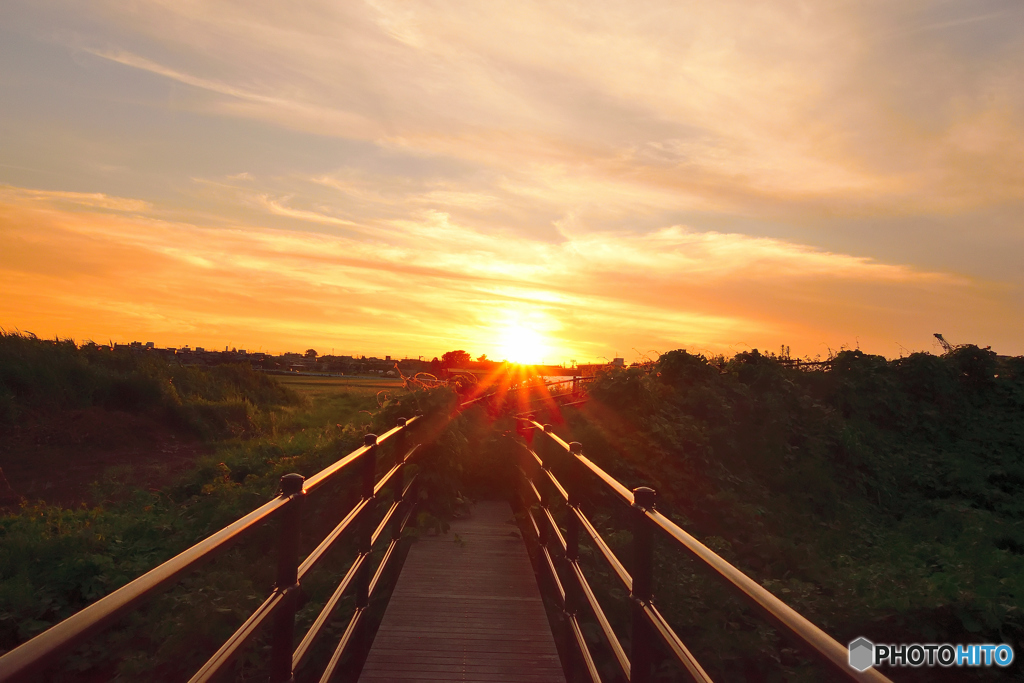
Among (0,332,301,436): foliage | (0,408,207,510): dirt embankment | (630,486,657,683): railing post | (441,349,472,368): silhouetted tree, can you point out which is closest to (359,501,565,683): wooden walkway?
(630,486,657,683): railing post

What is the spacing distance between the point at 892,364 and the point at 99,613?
18.8 meters

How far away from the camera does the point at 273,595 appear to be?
238cm

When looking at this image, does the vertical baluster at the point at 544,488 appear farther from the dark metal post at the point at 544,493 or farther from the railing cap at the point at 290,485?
the railing cap at the point at 290,485

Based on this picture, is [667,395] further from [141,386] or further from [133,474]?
[141,386]

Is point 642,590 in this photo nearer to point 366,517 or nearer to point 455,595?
point 366,517

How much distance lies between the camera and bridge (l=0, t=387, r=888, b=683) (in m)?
1.50

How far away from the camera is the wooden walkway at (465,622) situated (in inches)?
149

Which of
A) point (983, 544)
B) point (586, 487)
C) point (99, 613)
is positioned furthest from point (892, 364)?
point (99, 613)

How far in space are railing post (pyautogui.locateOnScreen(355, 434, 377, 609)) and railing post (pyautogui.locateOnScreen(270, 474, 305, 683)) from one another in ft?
4.75

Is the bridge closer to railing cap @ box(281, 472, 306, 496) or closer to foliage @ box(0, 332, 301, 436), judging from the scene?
railing cap @ box(281, 472, 306, 496)

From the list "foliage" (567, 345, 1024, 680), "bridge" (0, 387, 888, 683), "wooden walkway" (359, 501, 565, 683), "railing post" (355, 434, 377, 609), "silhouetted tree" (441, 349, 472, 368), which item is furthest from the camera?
"silhouetted tree" (441, 349, 472, 368)

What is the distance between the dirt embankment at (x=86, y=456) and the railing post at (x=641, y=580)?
1145 cm

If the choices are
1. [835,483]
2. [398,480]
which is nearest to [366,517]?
[398,480]

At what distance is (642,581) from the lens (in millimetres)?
2398
